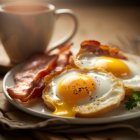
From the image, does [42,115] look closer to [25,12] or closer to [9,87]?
[9,87]

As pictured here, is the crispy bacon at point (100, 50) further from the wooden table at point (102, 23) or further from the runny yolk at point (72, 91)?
the wooden table at point (102, 23)

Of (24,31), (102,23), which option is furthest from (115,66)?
(102,23)

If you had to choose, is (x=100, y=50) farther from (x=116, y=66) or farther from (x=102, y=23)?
(x=102, y=23)

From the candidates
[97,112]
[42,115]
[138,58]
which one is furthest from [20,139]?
[138,58]

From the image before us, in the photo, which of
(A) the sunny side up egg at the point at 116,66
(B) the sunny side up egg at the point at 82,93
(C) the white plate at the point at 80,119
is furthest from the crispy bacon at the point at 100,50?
(C) the white plate at the point at 80,119

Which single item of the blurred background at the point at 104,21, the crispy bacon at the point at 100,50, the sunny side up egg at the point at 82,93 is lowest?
the blurred background at the point at 104,21

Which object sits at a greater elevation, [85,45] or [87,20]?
[85,45]
